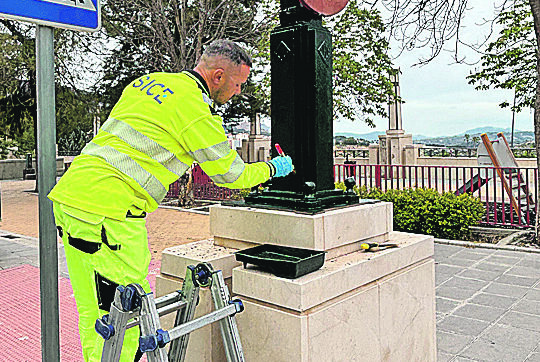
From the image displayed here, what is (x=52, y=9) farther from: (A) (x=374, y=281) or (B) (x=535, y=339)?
(B) (x=535, y=339)

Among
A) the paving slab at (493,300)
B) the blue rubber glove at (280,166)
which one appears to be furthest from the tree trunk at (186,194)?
the blue rubber glove at (280,166)

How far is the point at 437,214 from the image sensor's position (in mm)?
8734

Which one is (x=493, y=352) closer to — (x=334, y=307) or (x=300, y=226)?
(x=334, y=307)

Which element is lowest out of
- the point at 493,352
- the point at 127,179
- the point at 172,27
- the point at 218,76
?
the point at 493,352

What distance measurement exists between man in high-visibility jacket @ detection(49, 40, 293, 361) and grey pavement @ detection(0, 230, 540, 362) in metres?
2.66

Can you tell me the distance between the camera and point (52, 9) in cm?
223

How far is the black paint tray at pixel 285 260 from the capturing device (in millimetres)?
2420

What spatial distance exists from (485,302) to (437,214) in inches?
143

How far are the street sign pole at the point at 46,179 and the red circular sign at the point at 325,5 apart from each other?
148cm

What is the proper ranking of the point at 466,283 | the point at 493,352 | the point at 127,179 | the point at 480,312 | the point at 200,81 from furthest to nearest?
1. the point at 466,283
2. the point at 480,312
3. the point at 493,352
4. the point at 200,81
5. the point at 127,179

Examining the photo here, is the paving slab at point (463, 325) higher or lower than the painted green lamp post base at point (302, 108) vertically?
lower

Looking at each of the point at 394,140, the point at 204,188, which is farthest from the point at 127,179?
the point at 394,140

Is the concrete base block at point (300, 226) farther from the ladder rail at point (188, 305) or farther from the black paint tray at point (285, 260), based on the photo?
the ladder rail at point (188, 305)

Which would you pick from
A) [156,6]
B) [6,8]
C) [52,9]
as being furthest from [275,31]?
[156,6]
